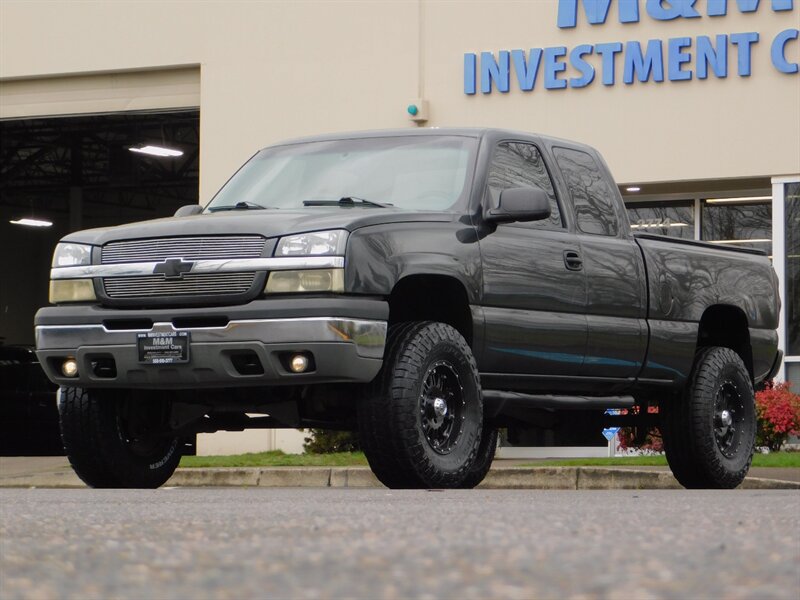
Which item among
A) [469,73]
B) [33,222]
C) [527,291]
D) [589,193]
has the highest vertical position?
[469,73]

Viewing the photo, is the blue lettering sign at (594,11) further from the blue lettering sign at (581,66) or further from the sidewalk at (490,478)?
the sidewalk at (490,478)

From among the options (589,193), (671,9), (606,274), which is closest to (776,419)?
(671,9)

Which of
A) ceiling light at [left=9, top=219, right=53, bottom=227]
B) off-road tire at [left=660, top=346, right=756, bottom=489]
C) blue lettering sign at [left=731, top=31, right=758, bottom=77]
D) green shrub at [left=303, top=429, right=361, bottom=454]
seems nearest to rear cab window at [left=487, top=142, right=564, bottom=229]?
off-road tire at [left=660, top=346, right=756, bottom=489]

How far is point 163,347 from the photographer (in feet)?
25.4

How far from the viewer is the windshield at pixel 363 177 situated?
8688mm

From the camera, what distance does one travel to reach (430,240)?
316 inches

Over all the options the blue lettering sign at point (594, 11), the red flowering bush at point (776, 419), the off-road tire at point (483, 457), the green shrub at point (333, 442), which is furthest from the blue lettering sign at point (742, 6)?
the off-road tire at point (483, 457)

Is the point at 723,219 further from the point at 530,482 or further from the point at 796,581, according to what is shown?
the point at 796,581

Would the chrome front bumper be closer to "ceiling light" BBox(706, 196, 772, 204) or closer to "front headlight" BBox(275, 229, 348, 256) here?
"front headlight" BBox(275, 229, 348, 256)

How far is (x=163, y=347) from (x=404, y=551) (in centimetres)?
399

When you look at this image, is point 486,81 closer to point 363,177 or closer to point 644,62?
point 644,62

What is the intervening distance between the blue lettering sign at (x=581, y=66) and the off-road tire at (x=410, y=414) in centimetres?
1052

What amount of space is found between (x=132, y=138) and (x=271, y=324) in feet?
89.1

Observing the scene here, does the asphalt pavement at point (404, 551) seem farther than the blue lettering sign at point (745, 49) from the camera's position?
No
